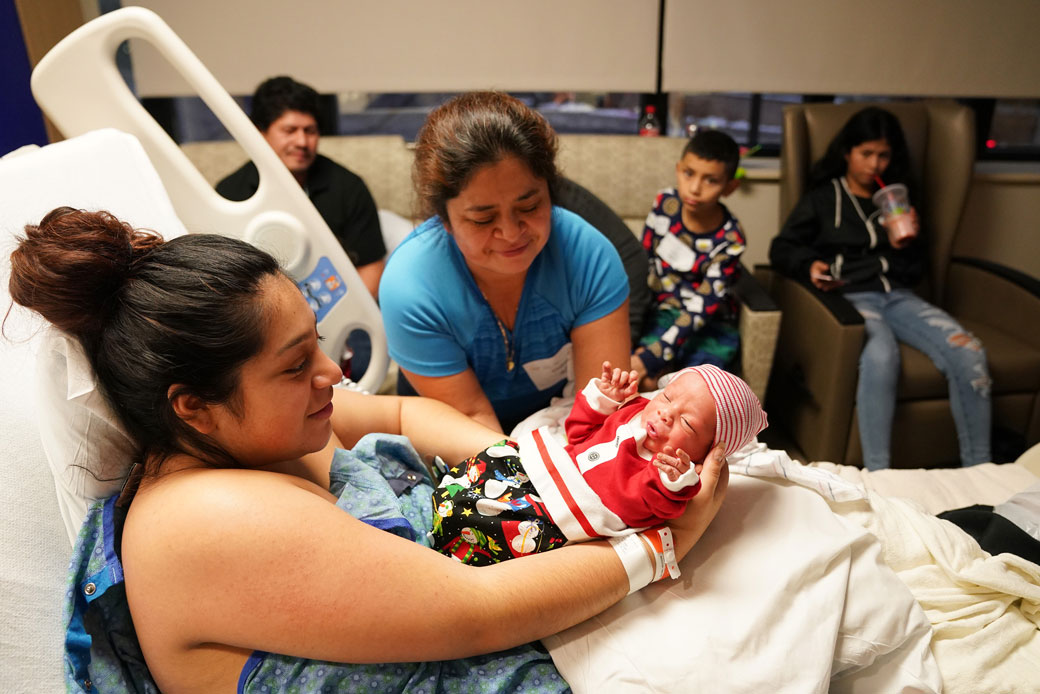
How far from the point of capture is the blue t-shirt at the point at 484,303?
1.65 m

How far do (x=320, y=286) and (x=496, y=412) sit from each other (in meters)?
0.66

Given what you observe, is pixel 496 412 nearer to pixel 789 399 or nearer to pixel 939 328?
pixel 789 399

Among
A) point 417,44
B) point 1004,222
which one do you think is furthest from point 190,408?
point 1004,222

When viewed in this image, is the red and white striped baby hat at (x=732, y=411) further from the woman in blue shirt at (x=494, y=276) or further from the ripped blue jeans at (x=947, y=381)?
the ripped blue jeans at (x=947, y=381)

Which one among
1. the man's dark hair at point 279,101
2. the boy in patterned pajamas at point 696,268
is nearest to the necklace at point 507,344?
the boy in patterned pajamas at point 696,268

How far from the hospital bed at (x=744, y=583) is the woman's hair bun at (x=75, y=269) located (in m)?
0.06

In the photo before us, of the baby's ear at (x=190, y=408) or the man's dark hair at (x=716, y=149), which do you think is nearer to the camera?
the baby's ear at (x=190, y=408)

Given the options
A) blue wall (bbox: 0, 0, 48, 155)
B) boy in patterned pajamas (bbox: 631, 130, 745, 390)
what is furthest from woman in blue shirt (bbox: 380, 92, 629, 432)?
blue wall (bbox: 0, 0, 48, 155)

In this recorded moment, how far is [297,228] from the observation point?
80.3 inches

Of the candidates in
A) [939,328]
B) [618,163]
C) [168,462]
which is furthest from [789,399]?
Result: [168,462]

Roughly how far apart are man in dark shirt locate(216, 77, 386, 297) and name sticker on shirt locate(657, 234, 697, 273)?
47.5 inches

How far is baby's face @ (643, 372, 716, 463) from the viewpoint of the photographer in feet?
4.33

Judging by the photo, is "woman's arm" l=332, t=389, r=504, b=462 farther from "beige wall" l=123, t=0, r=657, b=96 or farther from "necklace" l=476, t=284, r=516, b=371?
"beige wall" l=123, t=0, r=657, b=96

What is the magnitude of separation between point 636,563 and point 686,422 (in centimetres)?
31
